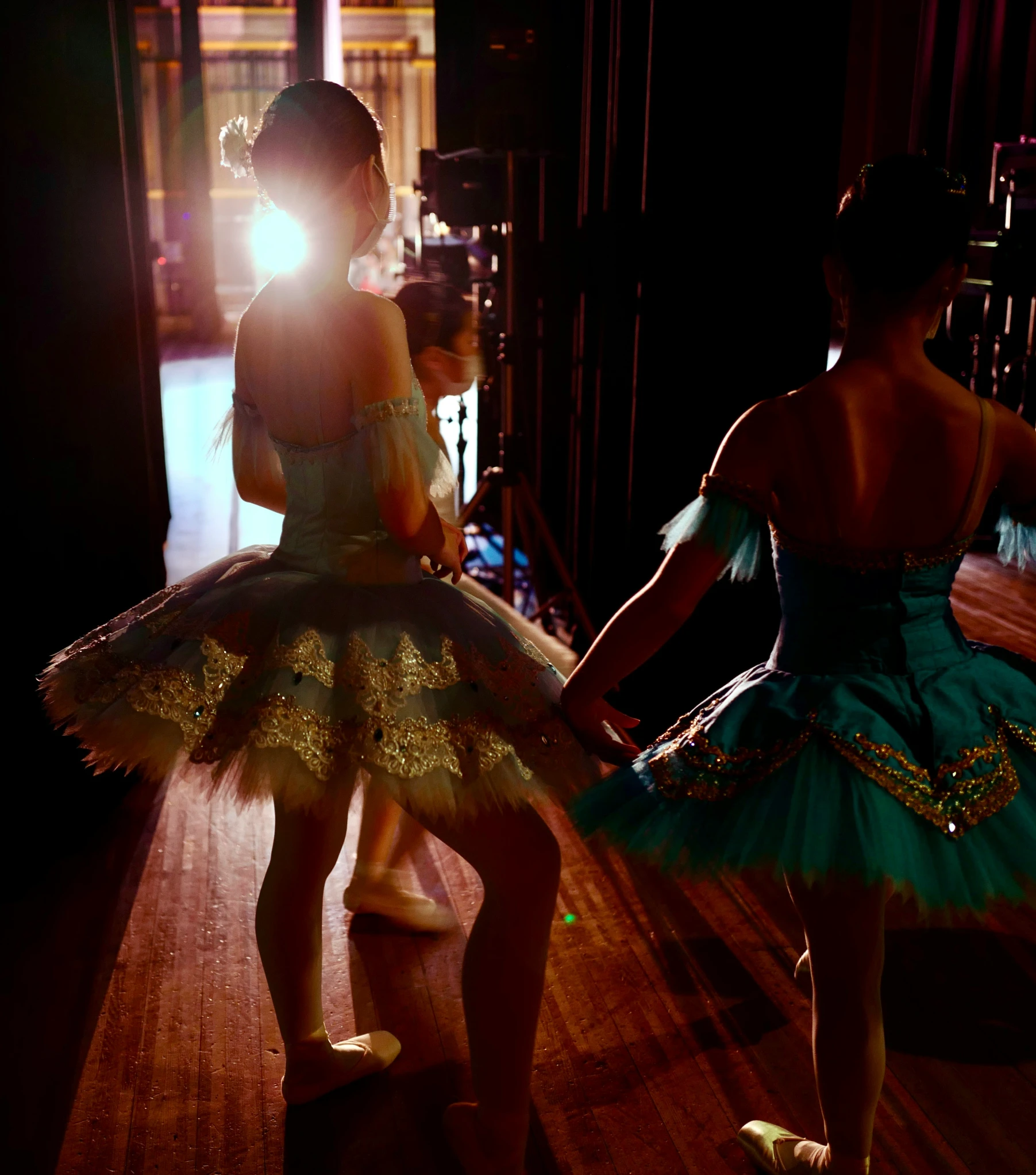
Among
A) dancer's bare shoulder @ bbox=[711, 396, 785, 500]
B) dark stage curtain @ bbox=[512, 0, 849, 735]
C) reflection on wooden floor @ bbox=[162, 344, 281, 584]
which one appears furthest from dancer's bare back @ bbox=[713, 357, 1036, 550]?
reflection on wooden floor @ bbox=[162, 344, 281, 584]

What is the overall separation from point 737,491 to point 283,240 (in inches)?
29.1

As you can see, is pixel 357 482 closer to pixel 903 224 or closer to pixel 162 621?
pixel 162 621

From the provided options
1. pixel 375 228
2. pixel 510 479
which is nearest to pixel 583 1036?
pixel 375 228

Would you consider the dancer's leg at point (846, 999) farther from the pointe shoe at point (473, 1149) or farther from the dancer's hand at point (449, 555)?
the dancer's hand at point (449, 555)

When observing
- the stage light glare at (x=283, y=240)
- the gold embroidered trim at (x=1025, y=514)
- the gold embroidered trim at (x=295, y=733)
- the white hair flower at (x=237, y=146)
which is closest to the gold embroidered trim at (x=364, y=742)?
the gold embroidered trim at (x=295, y=733)

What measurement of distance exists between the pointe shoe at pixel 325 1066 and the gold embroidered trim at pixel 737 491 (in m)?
1.09

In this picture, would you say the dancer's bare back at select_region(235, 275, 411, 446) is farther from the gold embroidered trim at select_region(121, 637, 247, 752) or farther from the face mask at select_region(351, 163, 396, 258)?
the gold embroidered trim at select_region(121, 637, 247, 752)

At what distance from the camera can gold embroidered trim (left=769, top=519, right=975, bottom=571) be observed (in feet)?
4.42

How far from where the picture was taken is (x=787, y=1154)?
161cm

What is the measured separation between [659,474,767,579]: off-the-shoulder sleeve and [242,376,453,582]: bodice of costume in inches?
14.1

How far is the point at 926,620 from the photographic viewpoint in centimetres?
138

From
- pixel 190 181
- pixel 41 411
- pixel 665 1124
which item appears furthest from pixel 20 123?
pixel 190 181

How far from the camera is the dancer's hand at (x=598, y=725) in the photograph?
1458mm

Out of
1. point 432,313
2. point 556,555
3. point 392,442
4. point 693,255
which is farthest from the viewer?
point 556,555
